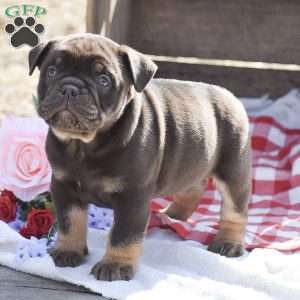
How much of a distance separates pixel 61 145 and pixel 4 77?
2917mm

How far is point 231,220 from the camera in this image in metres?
3.38

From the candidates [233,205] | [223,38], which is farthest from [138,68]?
[223,38]

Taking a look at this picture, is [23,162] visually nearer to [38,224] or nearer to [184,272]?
[38,224]

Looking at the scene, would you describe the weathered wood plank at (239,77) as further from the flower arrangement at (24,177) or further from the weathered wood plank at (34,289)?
the weathered wood plank at (34,289)

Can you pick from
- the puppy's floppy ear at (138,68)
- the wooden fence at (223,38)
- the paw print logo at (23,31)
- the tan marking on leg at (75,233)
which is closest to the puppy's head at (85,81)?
the puppy's floppy ear at (138,68)

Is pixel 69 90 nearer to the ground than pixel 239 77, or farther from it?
farther from it

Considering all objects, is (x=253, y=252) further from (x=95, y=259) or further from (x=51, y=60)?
(x=51, y=60)

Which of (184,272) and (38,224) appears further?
(38,224)

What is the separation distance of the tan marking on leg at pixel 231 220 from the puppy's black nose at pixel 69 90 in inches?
40.1

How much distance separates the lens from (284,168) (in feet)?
15.3

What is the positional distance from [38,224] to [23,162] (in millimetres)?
338

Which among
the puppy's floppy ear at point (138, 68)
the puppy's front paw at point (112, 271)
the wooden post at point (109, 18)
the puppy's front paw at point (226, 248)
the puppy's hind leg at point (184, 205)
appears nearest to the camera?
the puppy's floppy ear at point (138, 68)

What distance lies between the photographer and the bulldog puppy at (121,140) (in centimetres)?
265

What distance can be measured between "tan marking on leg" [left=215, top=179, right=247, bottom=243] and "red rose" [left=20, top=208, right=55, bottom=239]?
2.46ft
